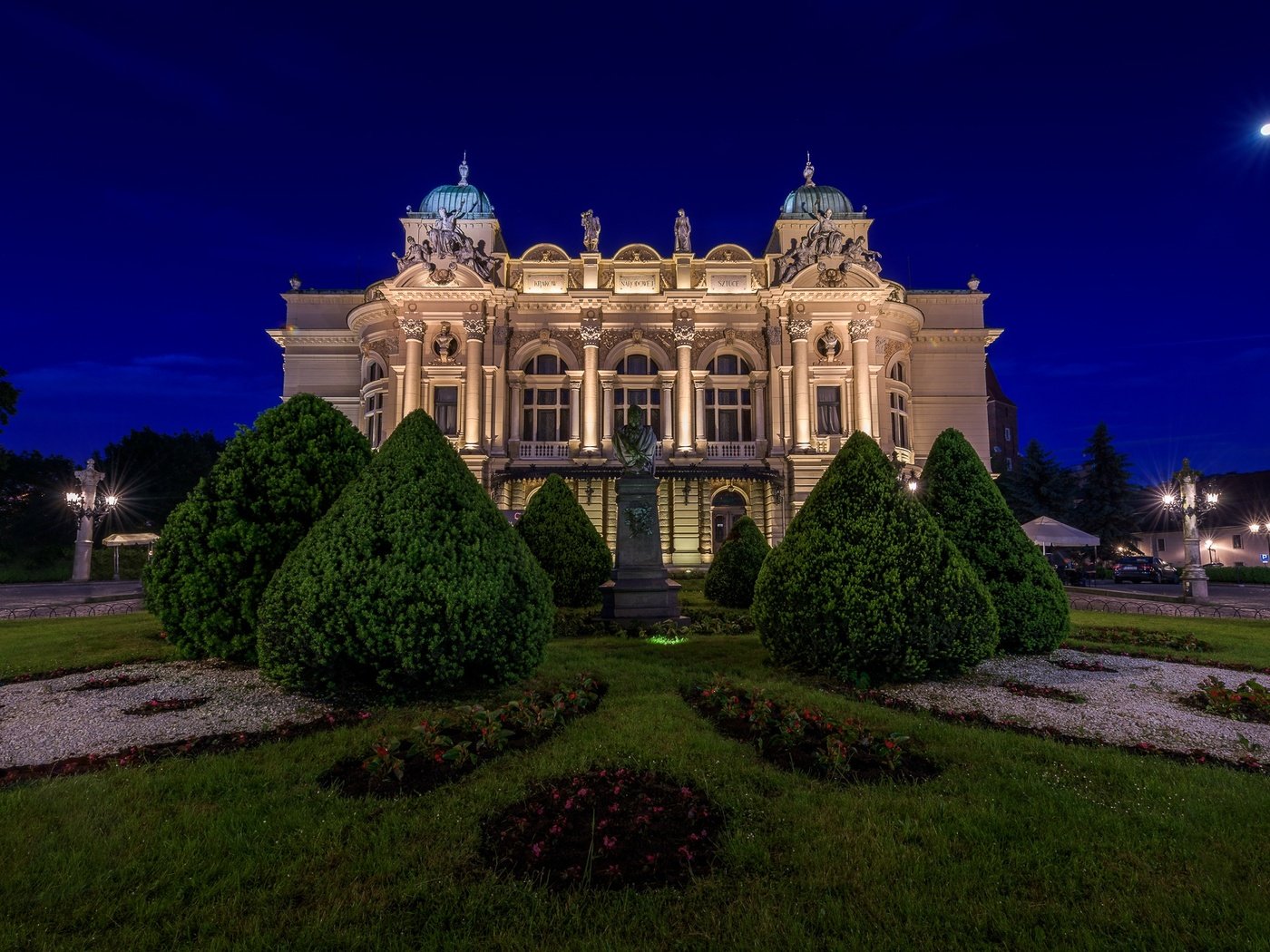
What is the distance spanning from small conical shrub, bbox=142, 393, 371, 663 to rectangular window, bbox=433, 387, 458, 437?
23.9m

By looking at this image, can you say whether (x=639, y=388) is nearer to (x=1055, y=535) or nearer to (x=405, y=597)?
(x=1055, y=535)

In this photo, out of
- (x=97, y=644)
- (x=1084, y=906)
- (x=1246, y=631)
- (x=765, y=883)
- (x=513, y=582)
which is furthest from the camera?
(x=1246, y=631)

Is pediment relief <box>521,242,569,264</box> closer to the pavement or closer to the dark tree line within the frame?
the pavement

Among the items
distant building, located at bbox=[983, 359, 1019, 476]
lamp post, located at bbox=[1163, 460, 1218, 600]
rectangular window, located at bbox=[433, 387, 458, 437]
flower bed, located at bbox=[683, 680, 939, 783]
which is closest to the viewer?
flower bed, located at bbox=[683, 680, 939, 783]

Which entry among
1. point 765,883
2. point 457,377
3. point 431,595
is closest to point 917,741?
point 765,883

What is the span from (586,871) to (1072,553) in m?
51.1

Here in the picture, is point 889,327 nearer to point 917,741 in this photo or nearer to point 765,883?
point 917,741

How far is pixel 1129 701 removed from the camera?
7.15m

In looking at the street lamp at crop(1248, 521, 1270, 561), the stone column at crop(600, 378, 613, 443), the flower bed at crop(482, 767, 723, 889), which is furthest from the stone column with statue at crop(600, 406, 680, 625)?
the street lamp at crop(1248, 521, 1270, 561)

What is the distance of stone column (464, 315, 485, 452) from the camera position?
31172mm

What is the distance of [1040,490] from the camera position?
137 feet

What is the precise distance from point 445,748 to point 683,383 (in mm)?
28092

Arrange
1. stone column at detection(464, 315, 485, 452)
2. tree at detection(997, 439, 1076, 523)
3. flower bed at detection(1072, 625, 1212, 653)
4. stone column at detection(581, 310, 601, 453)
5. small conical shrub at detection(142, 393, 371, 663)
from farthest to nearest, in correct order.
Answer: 1. tree at detection(997, 439, 1076, 523)
2. stone column at detection(581, 310, 601, 453)
3. stone column at detection(464, 315, 485, 452)
4. flower bed at detection(1072, 625, 1212, 653)
5. small conical shrub at detection(142, 393, 371, 663)

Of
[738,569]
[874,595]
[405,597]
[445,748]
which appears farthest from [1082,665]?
[405,597]
